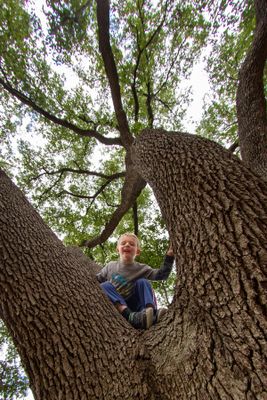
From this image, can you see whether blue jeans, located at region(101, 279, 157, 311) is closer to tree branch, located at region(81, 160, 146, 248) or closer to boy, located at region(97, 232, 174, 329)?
boy, located at region(97, 232, 174, 329)

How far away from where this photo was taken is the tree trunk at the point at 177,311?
39.6 inches

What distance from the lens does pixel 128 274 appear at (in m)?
2.80

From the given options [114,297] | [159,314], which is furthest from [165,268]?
[159,314]

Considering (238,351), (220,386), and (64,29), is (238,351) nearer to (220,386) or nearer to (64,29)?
(220,386)

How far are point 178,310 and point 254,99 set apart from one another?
133 inches

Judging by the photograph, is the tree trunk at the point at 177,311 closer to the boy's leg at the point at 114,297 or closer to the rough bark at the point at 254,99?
the boy's leg at the point at 114,297

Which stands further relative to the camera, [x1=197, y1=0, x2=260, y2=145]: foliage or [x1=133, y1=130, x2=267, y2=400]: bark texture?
[x1=197, y1=0, x2=260, y2=145]: foliage

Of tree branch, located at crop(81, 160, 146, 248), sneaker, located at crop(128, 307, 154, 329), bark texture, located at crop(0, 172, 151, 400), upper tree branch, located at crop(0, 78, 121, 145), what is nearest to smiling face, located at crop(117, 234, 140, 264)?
sneaker, located at crop(128, 307, 154, 329)

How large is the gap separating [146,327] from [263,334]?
0.98 m

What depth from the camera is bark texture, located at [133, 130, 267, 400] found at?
0.96 metres

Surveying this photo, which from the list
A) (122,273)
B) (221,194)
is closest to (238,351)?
(221,194)

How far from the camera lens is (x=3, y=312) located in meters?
1.36

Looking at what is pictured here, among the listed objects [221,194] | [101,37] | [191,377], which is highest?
[101,37]

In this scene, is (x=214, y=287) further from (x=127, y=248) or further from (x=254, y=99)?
(x=254, y=99)
